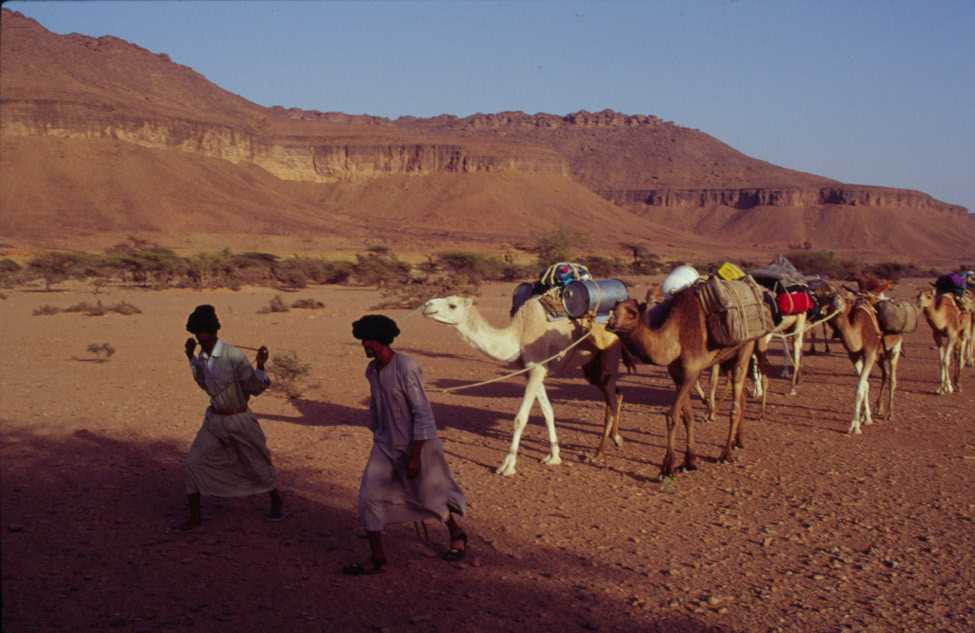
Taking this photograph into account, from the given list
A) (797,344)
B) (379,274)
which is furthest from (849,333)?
(379,274)

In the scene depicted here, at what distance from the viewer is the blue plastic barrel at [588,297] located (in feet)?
28.9

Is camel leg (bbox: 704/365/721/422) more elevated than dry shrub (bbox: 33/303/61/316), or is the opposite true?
camel leg (bbox: 704/365/721/422)

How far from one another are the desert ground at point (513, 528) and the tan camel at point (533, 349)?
1.57 ft

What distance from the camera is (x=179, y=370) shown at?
15.3 m

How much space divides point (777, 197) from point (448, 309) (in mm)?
152395

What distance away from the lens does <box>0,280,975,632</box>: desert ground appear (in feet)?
17.0

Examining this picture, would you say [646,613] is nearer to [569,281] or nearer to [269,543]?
[269,543]

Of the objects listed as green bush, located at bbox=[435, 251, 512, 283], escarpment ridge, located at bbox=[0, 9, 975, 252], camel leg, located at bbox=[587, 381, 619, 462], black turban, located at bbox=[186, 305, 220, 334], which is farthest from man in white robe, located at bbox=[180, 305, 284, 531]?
escarpment ridge, located at bbox=[0, 9, 975, 252]

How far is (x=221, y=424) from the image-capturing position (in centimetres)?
646

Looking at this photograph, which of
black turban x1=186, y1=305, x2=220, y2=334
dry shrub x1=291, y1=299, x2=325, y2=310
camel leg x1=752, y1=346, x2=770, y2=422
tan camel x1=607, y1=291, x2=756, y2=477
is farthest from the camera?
dry shrub x1=291, y1=299, x2=325, y2=310

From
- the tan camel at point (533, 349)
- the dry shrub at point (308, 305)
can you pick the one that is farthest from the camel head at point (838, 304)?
the dry shrub at point (308, 305)

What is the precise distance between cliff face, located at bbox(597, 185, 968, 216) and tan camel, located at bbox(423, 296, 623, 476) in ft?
491

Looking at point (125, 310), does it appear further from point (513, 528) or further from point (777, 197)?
point (777, 197)

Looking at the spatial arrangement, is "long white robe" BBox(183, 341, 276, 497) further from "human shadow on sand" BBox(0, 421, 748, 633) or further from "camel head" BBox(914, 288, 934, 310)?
"camel head" BBox(914, 288, 934, 310)
